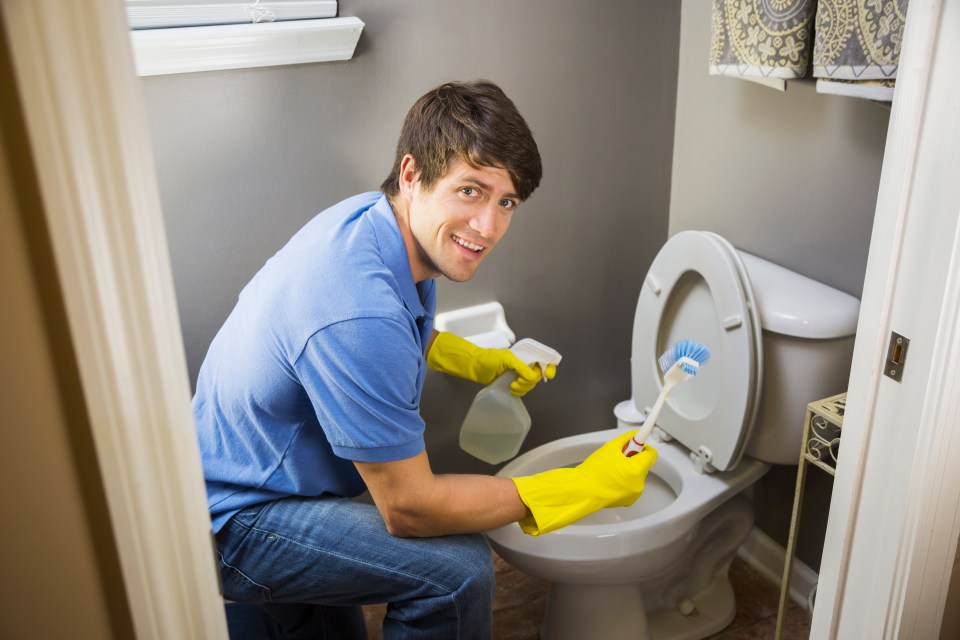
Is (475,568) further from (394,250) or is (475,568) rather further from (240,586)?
(394,250)

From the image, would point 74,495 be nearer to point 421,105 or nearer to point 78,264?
point 78,264

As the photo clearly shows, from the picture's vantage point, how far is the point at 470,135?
1.24 m

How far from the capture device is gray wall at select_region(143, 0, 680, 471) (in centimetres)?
151

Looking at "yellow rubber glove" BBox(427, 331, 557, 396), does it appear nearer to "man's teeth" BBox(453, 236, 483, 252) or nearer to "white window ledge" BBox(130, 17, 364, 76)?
"man's teeth" BBox(453, 236, 483, 252)

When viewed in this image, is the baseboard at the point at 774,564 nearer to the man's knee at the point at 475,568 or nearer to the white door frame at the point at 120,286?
the man's knee at the point at 475,568

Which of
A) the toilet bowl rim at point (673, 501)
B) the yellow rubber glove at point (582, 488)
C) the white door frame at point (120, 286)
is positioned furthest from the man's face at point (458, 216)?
A: the white door frame at point (120, 286)

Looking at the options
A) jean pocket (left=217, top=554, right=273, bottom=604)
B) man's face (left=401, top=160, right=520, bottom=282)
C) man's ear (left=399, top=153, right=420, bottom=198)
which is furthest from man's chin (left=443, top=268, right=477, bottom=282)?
jean pocket (left=217, top=554, right=273, bottom=604)

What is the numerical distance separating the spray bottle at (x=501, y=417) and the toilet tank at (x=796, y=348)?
1.37 ft

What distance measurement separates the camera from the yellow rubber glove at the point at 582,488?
1313mm

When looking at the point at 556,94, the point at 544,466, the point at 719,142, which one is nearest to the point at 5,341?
the point at 544,466

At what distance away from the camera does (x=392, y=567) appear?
124 cm

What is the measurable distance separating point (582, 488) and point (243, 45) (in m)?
0.94

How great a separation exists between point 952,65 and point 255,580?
44.9 inches

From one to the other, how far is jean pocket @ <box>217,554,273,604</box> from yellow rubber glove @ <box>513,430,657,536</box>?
16.6 inches
